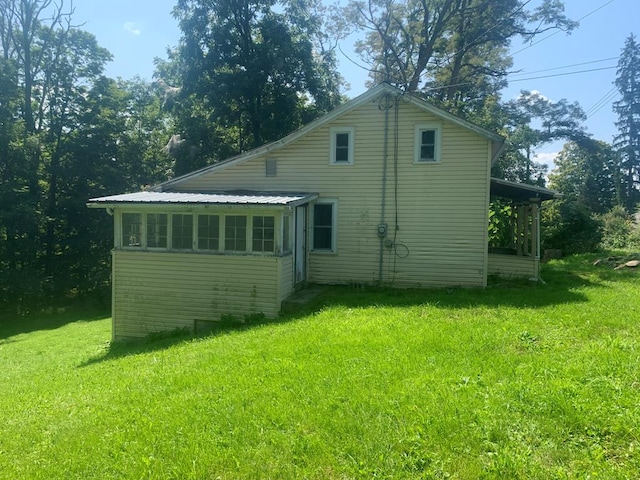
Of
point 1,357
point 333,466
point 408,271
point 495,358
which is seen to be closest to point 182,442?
point 333,466

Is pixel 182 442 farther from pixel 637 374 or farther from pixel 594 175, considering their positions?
pixel 594 175

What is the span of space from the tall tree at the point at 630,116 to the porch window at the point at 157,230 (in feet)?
158

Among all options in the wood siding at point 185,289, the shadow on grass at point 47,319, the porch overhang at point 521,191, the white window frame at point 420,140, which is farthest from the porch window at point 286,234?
the shadow on grass at point 47,319

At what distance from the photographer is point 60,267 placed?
22.6m

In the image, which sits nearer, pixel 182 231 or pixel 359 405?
pixel 359 405

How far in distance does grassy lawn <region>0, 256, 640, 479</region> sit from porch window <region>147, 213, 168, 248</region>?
362 centimetres

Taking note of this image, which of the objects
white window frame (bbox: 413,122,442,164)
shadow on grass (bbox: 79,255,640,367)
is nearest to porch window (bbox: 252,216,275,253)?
shadow on grass (bbox: 79,255,640,367)

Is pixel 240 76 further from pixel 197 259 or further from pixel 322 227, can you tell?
pixel 197 259

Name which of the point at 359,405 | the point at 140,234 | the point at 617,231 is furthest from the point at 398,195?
the point at 617,231

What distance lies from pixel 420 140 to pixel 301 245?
172 inches

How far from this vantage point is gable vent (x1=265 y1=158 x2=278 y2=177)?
41.9 feet

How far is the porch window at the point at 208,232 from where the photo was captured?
1044 cm

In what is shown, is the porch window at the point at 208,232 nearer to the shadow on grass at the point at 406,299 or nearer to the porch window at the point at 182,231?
the porch window at the point at 182,231

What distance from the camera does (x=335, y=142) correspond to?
1244cm
